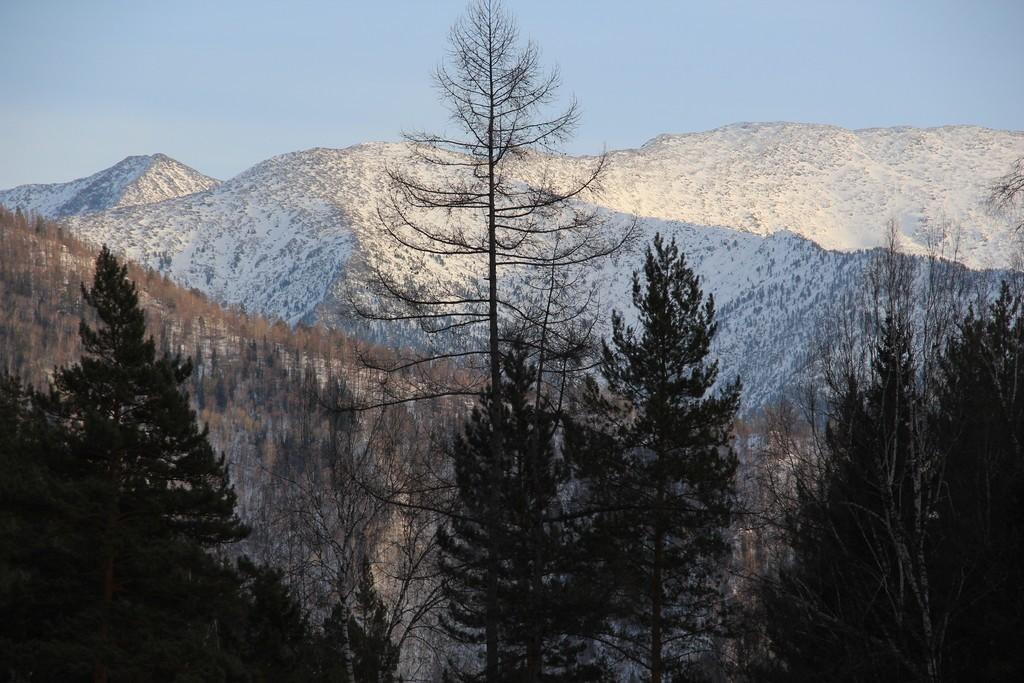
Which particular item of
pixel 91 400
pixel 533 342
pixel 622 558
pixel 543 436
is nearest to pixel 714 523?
pixel 622 558

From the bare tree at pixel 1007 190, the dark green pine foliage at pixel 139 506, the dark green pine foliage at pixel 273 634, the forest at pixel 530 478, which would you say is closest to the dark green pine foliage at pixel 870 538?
the forest at pixel 530 478

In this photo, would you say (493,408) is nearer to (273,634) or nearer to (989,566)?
(989,566)

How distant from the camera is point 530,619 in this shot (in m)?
16.3

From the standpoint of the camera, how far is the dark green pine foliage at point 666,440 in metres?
24.0

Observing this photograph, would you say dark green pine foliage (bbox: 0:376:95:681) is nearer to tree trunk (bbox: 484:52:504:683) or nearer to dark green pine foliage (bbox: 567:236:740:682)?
tree trunk (bbox: 484:52:504:683)

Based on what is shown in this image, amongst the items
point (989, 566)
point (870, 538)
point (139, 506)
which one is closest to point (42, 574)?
point (139, 506)

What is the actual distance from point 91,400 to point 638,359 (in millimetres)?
12162

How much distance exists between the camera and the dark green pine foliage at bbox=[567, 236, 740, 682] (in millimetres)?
24016

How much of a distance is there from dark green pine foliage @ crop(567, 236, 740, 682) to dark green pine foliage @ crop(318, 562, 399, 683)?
5031 millimetres

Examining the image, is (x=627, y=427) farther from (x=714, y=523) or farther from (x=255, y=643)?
(x=255, y=643)

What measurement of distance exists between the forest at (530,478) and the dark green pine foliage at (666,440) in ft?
0.26

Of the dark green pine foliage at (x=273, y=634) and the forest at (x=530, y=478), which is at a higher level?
the forest at (x=530, y=478)

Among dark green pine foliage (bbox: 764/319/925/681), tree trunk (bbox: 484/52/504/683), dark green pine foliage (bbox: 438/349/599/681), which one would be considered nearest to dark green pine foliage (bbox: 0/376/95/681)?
dark green pine foliage (bbox: 438/349/599/681)

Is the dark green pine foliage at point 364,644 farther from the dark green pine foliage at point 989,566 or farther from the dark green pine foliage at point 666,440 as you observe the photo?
the dark green pine foliage at point 989,566
